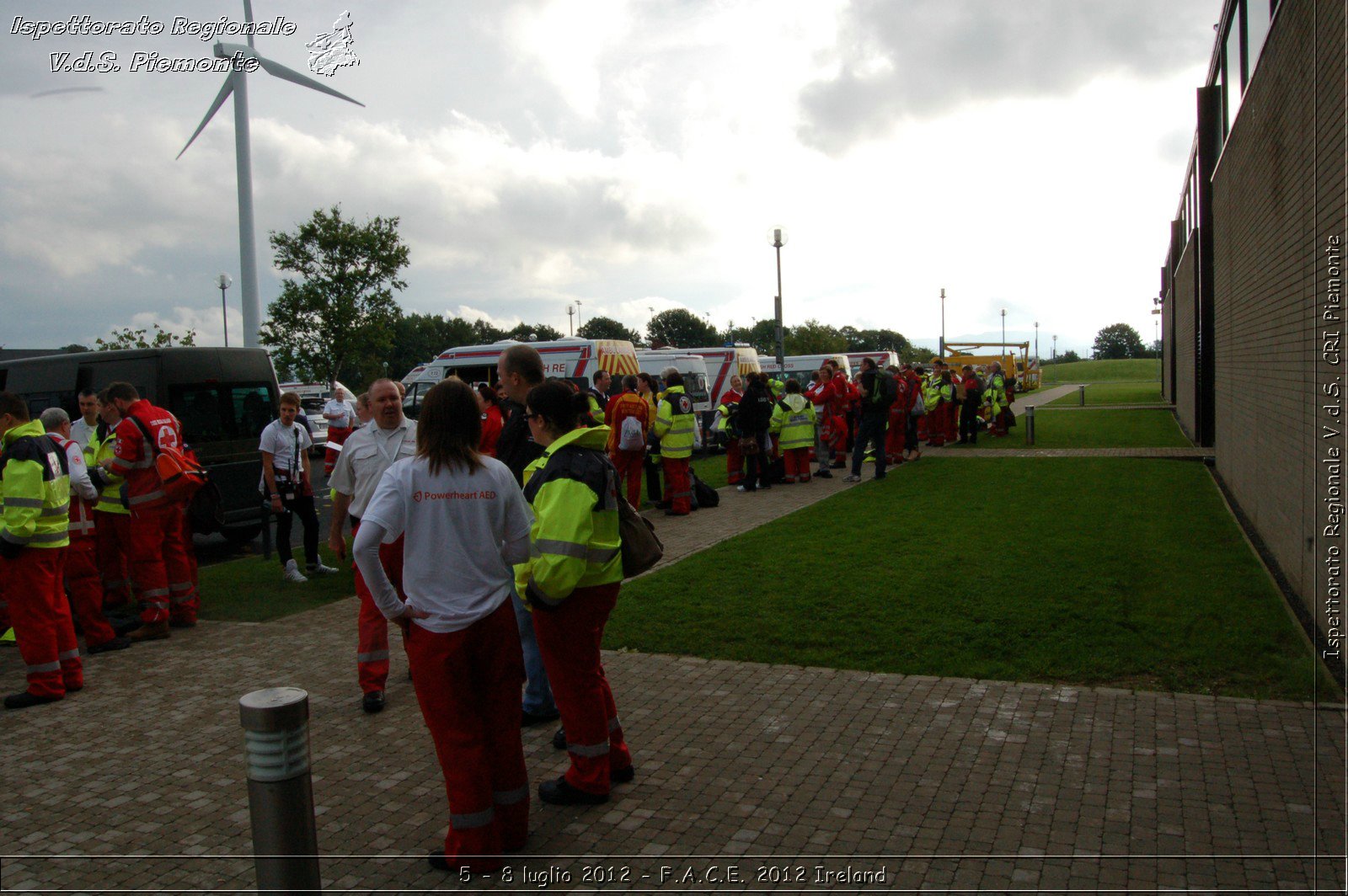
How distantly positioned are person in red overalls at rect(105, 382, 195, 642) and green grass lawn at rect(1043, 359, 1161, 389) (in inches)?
3048

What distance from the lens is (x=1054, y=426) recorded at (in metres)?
26.6

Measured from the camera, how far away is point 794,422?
1580 cm

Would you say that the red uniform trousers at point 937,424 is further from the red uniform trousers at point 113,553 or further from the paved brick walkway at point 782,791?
the red uniform trousers at point 113,553

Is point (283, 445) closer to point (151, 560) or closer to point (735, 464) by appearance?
point (151, 560)

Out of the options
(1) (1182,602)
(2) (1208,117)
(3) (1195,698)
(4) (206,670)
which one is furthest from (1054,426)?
(4) (206,670)

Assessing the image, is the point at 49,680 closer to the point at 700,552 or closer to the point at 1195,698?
the point at 700,552

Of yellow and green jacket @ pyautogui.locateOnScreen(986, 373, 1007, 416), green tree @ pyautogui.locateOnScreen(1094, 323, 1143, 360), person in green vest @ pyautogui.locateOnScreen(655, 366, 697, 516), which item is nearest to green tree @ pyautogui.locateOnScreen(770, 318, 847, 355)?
yellow and green jacket @ pyautogui.locateOnScreen(986, 373, 1007, 416)

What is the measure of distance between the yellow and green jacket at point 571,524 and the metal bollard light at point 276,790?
123 centimetres

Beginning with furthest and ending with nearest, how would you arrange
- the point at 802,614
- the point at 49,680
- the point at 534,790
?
the point at 802,614, the point at 49,680, the point at 534,790

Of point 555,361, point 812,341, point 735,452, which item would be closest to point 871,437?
point 735,452

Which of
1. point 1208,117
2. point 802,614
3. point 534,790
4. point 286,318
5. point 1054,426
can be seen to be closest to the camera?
point 534,790

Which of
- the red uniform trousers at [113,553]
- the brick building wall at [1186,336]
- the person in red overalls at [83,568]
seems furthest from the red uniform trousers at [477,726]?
the brick building wall at [1186,336]

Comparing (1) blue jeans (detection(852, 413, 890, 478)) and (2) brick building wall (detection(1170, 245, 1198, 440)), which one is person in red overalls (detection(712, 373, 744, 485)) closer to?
(1) blue jeans (detection(852, 413, 890, 478))

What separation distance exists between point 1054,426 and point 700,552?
64.3ft
